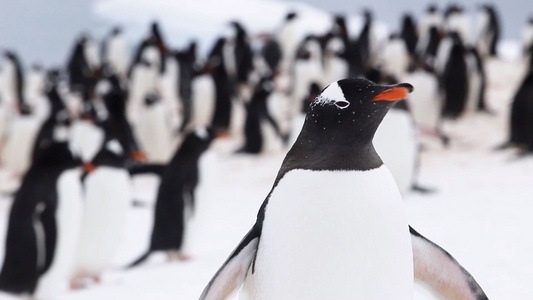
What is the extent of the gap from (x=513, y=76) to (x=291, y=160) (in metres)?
10.5

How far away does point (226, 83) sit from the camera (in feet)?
30.5

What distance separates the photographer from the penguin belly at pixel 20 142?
812 cm

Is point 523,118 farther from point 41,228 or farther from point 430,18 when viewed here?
point 430,18

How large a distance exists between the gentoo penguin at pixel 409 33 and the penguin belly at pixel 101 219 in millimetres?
10272

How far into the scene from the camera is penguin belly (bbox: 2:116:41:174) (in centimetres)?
812

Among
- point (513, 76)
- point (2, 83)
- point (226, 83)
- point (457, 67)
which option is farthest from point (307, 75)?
point (2, 83)

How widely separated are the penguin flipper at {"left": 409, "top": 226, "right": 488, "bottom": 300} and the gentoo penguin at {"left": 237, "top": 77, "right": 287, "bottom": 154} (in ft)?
19.9

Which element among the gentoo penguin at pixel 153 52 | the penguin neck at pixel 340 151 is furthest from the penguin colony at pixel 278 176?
the gentoo penguin at pixel 153 52

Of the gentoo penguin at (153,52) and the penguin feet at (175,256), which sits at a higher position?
the penguin feet at (175,256)

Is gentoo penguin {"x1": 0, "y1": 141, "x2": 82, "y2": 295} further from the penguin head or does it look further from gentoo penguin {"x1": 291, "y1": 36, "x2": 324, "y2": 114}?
gentoo penguin {"x1": 291, "y1": 36, "x2": 324, "y2": 114}

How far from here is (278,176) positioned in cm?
168

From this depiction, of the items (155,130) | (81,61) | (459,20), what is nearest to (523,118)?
(155,130)

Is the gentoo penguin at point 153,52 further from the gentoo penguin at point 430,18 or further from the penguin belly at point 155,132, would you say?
the gentoo penguin at point 430,18

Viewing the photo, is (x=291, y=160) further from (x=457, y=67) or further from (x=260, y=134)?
(x=457, y=67)
